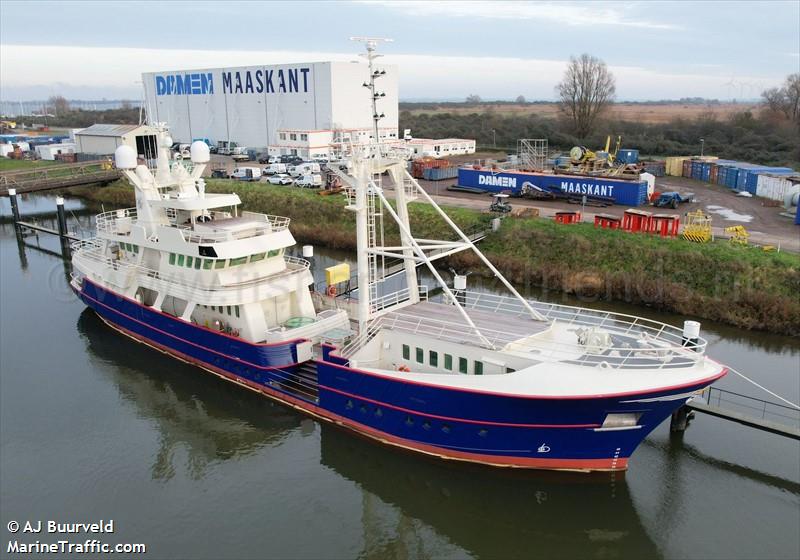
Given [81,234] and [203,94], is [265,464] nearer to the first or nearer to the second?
[81,234]

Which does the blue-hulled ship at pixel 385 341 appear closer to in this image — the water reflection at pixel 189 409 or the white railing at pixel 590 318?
the white railing at pixel 590 318

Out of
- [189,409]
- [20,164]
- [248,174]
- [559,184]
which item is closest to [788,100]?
[559,184]

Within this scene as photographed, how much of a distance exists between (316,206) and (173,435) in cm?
2438

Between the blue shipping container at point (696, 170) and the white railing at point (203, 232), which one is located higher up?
the blue shipping container at point (696, 170)

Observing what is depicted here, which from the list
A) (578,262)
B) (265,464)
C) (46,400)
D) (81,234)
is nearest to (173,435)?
(265,464)

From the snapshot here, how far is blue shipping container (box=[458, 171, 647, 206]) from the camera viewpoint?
36.1 metres

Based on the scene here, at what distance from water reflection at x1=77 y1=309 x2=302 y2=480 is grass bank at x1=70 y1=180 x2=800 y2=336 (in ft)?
51.6

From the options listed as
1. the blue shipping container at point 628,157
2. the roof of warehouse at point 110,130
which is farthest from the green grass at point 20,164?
the blue shipping container at point 628,157

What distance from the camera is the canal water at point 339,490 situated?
12.7 meters

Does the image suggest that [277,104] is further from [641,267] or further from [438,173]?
[641,267]

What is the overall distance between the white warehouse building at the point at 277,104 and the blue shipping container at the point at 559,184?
1549 cm

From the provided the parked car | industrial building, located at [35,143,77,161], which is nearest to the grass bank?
the parked car

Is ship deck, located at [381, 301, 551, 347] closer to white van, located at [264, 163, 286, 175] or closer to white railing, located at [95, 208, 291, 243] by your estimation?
white railing, located at [95, 208, 291, 243]

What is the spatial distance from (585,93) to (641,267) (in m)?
46.8
